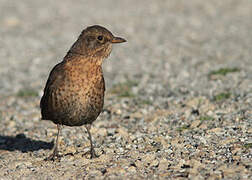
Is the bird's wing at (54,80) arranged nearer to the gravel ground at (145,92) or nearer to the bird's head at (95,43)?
the bird's head at (95,43)

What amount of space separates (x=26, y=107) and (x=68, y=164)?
4.66m

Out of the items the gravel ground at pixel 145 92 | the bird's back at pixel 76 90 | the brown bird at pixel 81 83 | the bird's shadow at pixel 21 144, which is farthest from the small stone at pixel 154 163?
the bird's shadow at pixel 21 144

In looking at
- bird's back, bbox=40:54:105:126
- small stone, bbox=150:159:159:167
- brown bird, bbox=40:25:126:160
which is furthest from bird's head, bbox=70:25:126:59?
small stone, bbox=150:159:159:167


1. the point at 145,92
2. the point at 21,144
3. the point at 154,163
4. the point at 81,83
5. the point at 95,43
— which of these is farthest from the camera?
the point at 145,92

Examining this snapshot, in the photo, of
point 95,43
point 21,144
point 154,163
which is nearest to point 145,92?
point 21,144

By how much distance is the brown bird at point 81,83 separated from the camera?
23.9 ft

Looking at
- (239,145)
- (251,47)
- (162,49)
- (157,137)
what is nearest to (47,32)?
(162,49)

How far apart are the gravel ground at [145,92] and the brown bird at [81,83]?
2.31 ft

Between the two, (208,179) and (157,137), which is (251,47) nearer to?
(157,137)

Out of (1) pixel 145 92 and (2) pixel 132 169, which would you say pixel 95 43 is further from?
(1) pixel 145 92

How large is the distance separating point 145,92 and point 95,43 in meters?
4.95

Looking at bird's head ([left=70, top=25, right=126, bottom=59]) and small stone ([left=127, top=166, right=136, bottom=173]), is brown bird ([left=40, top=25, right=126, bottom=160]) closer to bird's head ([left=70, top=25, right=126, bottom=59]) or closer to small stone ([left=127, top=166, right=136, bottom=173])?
bird's head ([left=70, top=25, right=126, bottom=59])

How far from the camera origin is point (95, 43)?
24.7 feet

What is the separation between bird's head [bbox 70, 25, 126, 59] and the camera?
7.48m
